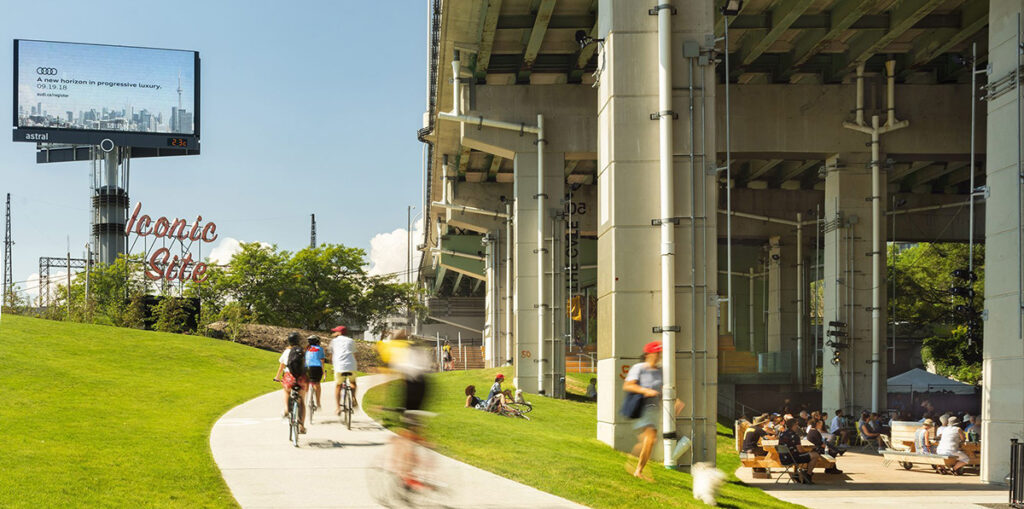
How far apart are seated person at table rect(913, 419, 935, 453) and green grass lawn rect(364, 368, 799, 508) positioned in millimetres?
4326

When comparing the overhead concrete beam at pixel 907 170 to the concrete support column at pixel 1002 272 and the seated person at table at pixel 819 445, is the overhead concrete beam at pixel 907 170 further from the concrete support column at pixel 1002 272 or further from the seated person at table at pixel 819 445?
the seated person at table at pixel 819 445

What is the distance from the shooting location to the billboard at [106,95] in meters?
74.3

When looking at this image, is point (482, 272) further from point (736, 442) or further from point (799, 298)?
point (736, 442)

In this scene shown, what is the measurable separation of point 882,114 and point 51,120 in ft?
195

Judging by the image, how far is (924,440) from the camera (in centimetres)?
2523

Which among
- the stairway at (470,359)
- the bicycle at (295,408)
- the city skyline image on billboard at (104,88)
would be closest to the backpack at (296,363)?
the bicycle at (295,408)

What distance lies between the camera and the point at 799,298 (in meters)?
56.0

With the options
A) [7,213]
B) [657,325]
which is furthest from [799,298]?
[7,213]

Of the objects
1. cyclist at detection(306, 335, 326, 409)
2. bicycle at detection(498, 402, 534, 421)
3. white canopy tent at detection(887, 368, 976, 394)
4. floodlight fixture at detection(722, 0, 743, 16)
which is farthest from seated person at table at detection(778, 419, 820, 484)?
white canopy tent at detection(887, 368, 976, 394)

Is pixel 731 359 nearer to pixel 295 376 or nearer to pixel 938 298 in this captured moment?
pixel 938 298

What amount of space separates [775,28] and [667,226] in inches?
527

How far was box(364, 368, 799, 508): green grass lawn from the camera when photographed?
14133mm

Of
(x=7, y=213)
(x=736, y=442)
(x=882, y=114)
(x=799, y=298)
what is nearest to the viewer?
(x=736, y=442)

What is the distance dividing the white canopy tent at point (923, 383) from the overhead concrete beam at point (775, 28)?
19.1 meters
